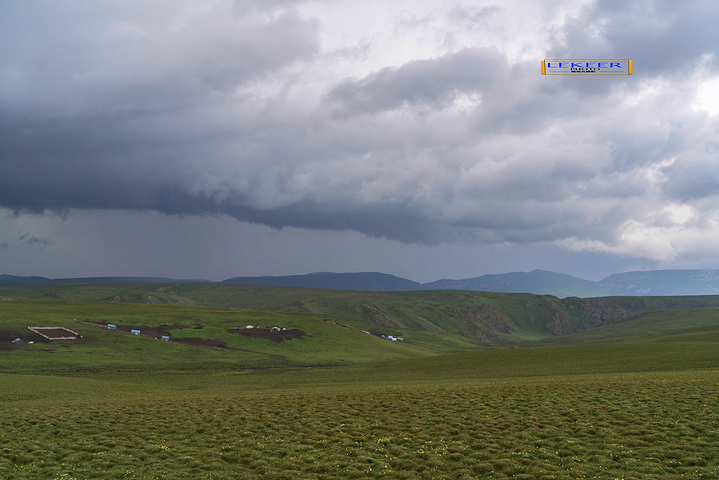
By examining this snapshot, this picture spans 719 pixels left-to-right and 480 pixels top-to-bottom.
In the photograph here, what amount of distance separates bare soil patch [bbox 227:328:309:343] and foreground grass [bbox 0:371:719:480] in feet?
357

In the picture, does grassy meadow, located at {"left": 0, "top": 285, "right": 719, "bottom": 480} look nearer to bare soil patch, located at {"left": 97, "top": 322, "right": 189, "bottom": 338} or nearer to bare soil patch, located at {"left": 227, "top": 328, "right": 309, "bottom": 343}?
bare soil patch, located at {"left": 97, "top": 322, "right": 189, "bottom": 338}

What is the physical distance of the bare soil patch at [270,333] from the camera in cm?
15462

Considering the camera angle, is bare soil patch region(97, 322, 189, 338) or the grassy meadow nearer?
the grassy meadow

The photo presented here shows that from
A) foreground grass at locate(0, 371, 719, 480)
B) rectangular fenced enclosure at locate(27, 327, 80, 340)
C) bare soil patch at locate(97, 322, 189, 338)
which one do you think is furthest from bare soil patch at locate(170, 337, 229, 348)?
foreground grass at locate(0, 371, 719, 480)

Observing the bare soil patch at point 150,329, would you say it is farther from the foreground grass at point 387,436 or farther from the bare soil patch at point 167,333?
the foreground grass at point 387,436

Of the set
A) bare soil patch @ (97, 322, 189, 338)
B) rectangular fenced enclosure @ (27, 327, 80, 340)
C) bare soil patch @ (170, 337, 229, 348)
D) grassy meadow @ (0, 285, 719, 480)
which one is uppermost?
grassy meadow @ (0, 285, 719, 480)

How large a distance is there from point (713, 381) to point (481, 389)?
23357mm

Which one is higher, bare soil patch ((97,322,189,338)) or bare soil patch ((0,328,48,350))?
bare soil patch ((0,328,48,350))

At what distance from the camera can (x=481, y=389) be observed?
49.3 metres

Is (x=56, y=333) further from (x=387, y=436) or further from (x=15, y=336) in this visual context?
(x=387, y=436)

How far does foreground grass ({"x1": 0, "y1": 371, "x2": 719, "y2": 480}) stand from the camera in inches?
972

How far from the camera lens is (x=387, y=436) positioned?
31141mm

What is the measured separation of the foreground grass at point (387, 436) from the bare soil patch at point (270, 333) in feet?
357

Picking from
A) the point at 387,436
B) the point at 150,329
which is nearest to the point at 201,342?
the point at 150,329
